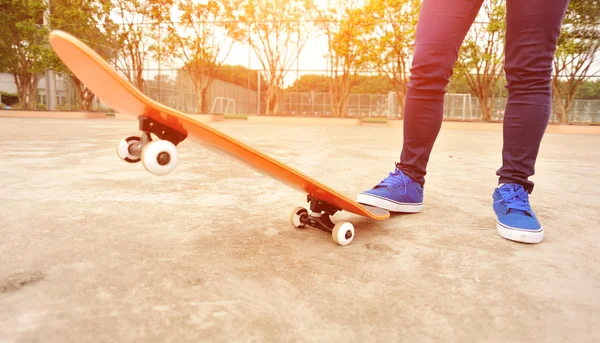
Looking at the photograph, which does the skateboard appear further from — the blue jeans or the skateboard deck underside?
the blue jeans

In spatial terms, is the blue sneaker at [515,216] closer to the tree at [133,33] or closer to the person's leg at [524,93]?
the person's leg at [524,93]

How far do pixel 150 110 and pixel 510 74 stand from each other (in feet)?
3.53

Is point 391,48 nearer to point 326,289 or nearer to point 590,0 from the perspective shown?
point 590,0

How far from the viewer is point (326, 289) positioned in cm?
74

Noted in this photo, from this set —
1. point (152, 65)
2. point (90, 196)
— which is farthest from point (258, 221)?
point (152, 65)

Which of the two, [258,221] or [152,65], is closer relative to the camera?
[258,221]

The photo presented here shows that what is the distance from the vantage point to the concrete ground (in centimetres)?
61

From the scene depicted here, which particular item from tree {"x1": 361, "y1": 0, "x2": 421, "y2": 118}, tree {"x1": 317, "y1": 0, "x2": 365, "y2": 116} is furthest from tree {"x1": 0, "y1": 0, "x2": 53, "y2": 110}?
tree {"x1": 361, "y1": 0, "x2": 421, "y2": 118}

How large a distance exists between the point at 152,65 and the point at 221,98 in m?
3.54

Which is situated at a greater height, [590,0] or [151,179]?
[590,0]

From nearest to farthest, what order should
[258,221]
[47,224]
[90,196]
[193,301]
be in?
[193,301]
[47,224]
[258,221]
[90,196]

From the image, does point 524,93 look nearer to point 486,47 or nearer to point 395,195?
point 395,195

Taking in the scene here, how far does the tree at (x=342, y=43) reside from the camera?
39.7 ft

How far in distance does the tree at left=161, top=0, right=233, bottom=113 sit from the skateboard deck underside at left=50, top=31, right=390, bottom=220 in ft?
40.8
